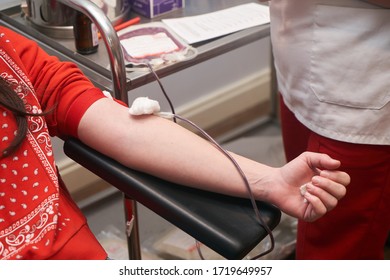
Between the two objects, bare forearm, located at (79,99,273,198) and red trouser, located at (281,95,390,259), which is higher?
bare forearm, located at (79,99,273,198)

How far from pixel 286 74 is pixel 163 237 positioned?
2.90 ft

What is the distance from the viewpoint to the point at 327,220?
141 centimetres

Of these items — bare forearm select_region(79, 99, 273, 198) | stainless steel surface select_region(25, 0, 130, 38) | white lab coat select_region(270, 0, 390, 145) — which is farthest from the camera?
stainless steel surface select_region(25, 0, 130, 38)

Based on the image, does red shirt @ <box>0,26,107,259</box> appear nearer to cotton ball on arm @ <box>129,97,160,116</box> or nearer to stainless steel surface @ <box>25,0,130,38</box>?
cotton ball on arm @ <box>129,97,160,116</box>

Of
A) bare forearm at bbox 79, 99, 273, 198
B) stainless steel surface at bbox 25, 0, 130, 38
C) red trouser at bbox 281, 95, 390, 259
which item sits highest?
stainless steel surface at bbox 25, 0, 130, 38

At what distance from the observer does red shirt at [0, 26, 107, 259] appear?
1061mm

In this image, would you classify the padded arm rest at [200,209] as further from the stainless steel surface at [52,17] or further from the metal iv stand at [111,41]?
the stainless steel surface at [52,17]

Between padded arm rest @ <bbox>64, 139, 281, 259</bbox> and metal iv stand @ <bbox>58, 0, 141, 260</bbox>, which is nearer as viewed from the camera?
padded arm rest @ <bbox>64, 139, 281, 259</bbox>

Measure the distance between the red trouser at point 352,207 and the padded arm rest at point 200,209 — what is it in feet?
1.15

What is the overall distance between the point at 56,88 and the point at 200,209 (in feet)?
1.28

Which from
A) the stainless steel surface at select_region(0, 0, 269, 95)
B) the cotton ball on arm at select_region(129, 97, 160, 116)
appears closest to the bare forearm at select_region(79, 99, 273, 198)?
the cotton ball on arm at select_region(129, 97, 160, 116)

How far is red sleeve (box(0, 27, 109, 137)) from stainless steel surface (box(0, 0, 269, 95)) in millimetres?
179

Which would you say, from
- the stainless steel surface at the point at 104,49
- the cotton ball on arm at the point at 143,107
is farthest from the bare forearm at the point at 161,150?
the stainless steel surface at the point at 104,49
